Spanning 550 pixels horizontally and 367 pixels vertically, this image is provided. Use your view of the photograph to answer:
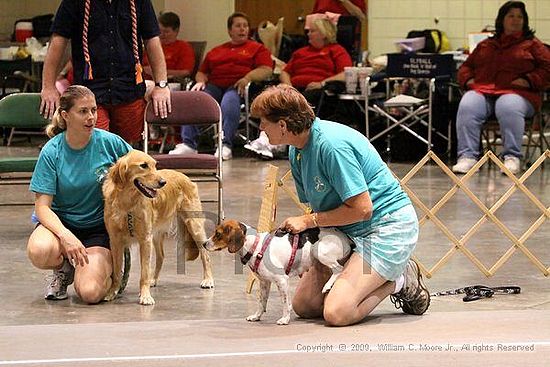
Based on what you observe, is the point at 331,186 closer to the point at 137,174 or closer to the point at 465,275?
the point at 137,174

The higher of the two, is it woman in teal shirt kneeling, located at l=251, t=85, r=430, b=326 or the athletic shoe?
woman in teal shirt kneeling, located at l=251, t=85, r=430, b=326

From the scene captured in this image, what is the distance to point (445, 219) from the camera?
668 centimetres

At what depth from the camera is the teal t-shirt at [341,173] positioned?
3.88m

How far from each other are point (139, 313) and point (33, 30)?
8.04 m

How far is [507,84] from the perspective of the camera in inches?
357

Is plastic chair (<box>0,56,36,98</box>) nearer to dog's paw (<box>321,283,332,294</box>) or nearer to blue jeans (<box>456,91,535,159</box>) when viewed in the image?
blue jeans (<box>456,91,535,159</box>)

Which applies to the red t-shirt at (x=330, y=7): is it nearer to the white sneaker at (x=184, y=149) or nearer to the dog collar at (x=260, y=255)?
the white sneaker at (x=184, y=149)

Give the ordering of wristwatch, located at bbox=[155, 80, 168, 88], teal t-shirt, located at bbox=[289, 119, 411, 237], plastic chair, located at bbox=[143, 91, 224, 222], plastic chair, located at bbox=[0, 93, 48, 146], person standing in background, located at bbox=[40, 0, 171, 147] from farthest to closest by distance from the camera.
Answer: plastic chair, located at bbox=[0, 93, 48, 146], plastic chair, located at bbox=[143, 91, 224, 222], wristwatch, located at bbox=[155, 80, 168, 88], person standing in background, located at bbox=[40, 0, 171, 147], teal t-shirt, located at bbox=[289, 119, 411, 237]


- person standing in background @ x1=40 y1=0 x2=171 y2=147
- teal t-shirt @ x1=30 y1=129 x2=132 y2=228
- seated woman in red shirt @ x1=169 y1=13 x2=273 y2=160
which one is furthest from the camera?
seated woman in red shirt @ x1=169 y1=13 x2=273 y2=160

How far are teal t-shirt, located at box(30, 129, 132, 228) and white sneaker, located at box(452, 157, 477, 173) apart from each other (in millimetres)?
4518

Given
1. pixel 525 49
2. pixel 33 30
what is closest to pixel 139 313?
pixel 525 49

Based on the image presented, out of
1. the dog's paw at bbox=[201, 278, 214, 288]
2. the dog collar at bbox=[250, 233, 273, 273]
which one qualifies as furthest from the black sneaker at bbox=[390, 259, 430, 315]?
the dog's paw at bbox=[201, 278, 214, 288]

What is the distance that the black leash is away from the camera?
4.68m

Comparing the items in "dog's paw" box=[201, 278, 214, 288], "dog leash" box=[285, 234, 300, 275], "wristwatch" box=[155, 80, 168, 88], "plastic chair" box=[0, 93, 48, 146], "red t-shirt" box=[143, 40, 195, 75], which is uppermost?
"wristwatch" box=[155, 80, 168, 88]
